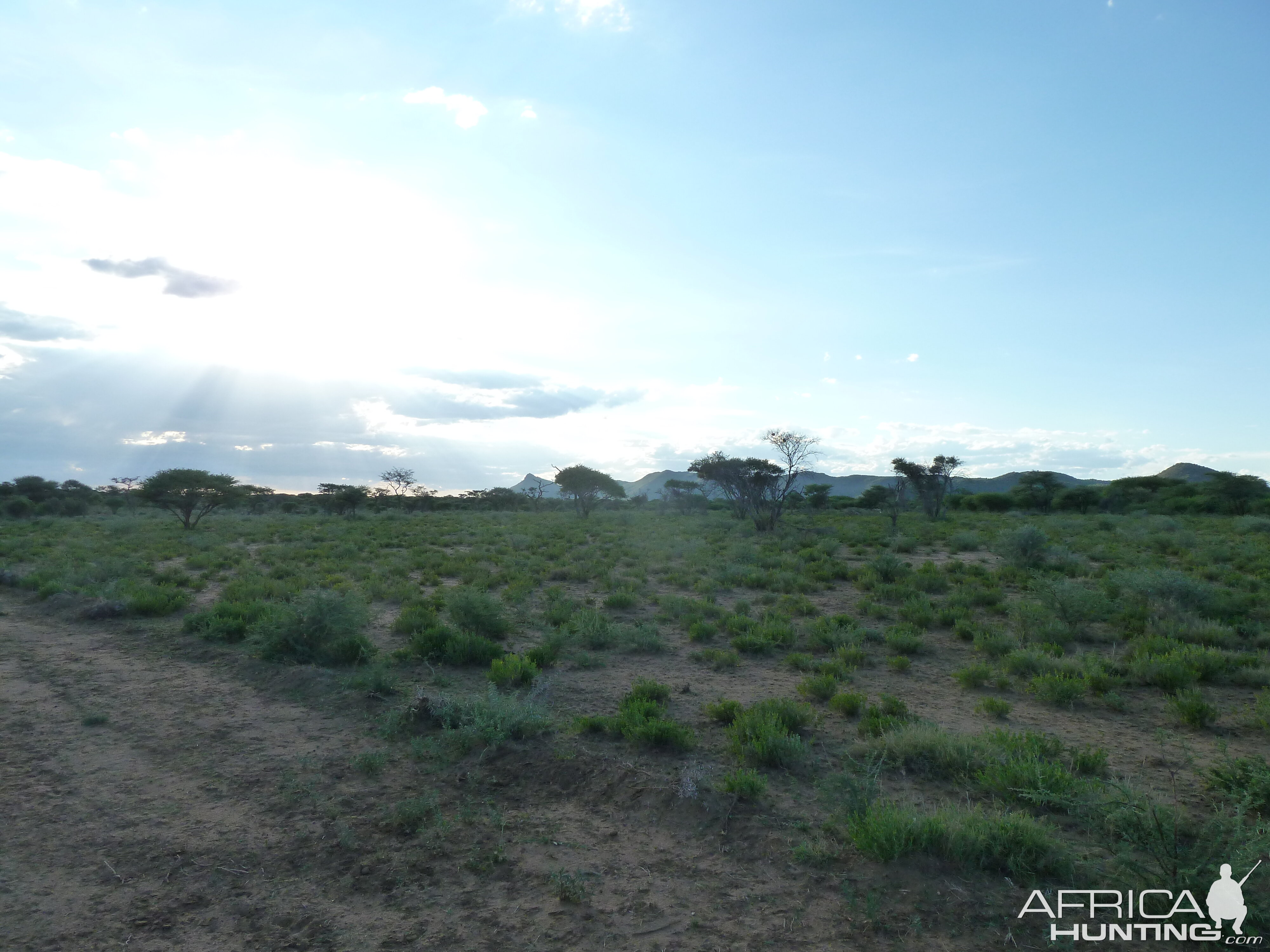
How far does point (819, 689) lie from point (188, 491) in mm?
38604

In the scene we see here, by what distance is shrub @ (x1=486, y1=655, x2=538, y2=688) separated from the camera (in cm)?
885

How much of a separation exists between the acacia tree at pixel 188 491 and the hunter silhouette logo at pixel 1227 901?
40602 millimetres

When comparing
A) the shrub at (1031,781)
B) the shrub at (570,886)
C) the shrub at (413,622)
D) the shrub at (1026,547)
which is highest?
the shrub at (1026,547)

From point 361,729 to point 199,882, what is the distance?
273cm

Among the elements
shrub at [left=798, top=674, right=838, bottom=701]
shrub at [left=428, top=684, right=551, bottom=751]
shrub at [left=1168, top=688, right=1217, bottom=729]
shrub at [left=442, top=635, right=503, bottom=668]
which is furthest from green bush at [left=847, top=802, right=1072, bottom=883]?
shrub at [left=442, top=635, right=503, bottom=668]

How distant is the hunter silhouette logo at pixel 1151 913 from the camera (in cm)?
384

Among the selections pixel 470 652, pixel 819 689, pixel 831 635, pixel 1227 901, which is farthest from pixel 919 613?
pixel 1227 901

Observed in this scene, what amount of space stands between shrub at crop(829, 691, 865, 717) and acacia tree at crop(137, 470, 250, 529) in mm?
36926

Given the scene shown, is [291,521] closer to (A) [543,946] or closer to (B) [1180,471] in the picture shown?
(A) [543,946]

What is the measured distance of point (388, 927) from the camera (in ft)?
13.7

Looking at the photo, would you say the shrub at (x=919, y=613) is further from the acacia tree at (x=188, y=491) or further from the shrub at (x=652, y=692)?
the acacia tree at (x=188, y=491)

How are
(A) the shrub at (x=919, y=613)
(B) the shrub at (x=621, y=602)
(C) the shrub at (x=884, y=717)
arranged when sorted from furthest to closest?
1. (B) the shrub at (x=621, y=602)
2. (A) the shrub at (x=919, y=613)
3. (C) the shrub at (x=884, y=717)

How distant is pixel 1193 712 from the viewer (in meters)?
7.34

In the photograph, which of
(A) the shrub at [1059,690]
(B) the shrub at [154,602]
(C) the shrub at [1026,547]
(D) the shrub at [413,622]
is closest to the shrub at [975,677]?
(A) the shrub at [1059,690]
